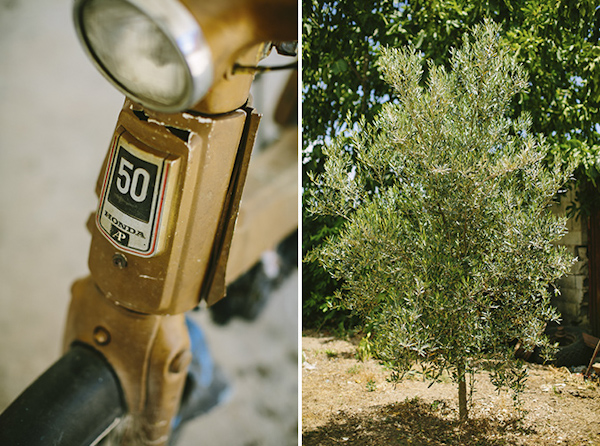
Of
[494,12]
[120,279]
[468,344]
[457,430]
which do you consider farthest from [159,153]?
[494,12]

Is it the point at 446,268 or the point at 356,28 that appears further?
the point at 356,28

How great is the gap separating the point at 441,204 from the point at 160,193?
137 cm

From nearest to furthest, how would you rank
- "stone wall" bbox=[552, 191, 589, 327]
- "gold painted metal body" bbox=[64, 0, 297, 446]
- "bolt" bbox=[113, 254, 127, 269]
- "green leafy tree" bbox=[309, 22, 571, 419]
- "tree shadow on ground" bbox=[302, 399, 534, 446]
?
"gold painted metal body" bbox=[64, 0, 297, 446]
"bolt" bbox=[113, 254, 127, 269]
"green leafy tree" bbox=[309, 22, 571, 419]
"tree shadow on ground" bbox=[302, 399, 534, 446]
"stone wall" bbox=[552, 191, 589, 327]

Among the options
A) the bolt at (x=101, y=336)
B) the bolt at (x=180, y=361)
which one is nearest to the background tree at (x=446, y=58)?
the bolt at (x=180, y=361)

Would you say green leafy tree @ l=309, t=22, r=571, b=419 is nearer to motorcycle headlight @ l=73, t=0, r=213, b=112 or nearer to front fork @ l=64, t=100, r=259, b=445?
front fork @ l=64, t=100, r=259, b=445

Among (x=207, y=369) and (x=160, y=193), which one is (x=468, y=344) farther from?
(x=160, y=193)

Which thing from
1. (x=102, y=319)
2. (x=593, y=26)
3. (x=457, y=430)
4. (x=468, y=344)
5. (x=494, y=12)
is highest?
(x=494, y=12)

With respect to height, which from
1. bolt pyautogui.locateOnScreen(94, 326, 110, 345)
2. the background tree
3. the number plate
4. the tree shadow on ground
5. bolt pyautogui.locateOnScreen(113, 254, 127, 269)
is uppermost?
the background tree

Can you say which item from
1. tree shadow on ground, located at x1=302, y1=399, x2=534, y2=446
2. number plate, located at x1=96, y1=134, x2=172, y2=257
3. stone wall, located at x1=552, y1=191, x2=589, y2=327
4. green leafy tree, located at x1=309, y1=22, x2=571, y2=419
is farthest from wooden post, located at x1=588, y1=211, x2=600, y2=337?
number plate, located at x1=96, y1=134, x2=172, y2=257

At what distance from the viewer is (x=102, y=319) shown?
1.12 meters

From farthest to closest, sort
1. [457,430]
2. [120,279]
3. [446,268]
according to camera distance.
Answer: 1. [457,430]
2. [446,268]
3. [120,279]

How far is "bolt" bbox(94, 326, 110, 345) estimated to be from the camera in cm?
113

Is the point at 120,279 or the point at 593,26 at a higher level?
the point at 593,26

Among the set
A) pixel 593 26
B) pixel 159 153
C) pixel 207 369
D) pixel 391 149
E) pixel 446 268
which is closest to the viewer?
pixel 159 153
